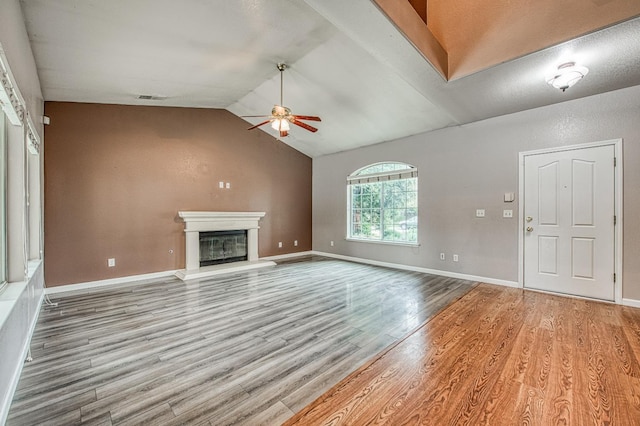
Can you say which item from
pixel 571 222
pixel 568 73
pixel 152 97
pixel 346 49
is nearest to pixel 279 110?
pixel 346 49

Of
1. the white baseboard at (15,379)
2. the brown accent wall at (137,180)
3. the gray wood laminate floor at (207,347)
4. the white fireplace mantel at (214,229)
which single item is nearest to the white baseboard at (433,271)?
the gray wood laminate floor at (207,347)

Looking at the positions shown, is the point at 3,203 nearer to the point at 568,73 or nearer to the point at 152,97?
the point at 152,97

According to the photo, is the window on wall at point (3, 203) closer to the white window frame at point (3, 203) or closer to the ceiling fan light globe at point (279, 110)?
the white window frame at point (3, 203)

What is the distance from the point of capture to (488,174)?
4465 millimetres

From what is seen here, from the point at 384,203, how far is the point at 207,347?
455 centimetres

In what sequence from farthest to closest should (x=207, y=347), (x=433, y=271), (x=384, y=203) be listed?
(x=384, y=203)
(x=433, y=271)
(x=207, y=347)

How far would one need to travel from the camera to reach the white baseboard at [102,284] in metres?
4.12

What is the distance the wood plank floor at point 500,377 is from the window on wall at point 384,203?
2780mm

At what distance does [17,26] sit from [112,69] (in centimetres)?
119

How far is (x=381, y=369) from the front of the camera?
2090 millimetres

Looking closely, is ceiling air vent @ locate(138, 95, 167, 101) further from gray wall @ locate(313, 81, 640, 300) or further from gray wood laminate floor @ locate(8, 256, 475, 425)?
gray wall @ locate(313, 81, 640, 300)

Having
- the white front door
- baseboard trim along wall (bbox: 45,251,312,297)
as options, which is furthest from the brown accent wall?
the white front door

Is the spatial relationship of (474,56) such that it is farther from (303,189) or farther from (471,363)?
(303,189)

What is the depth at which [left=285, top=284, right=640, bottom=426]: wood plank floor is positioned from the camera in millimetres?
1623
